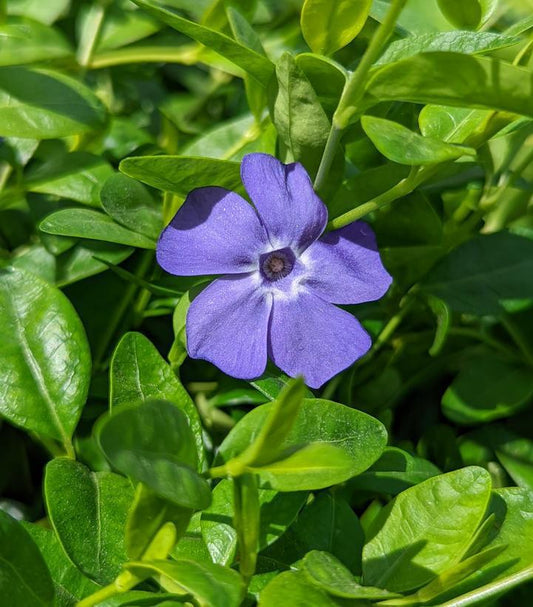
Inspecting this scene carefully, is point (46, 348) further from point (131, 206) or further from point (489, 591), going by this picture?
point (489, 591)

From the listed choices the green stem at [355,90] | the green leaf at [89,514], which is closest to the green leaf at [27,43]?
the green stem at [355,90]

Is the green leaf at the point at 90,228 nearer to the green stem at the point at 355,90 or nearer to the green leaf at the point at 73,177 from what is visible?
the green leaf at the point at 73,177

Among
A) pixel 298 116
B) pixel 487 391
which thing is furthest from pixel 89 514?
pixel 487 391

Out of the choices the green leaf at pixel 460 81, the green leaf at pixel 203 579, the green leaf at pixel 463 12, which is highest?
the green leaf at pixel 460 81

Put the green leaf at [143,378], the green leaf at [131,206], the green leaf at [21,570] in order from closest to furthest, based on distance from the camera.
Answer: the green leaf at [21,570] < the green leaf at [143,378] < the green leaf at [131,206]

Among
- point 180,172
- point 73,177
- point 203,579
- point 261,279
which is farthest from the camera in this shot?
point 73,177

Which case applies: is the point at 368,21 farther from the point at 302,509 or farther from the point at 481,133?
the point at 302,509
